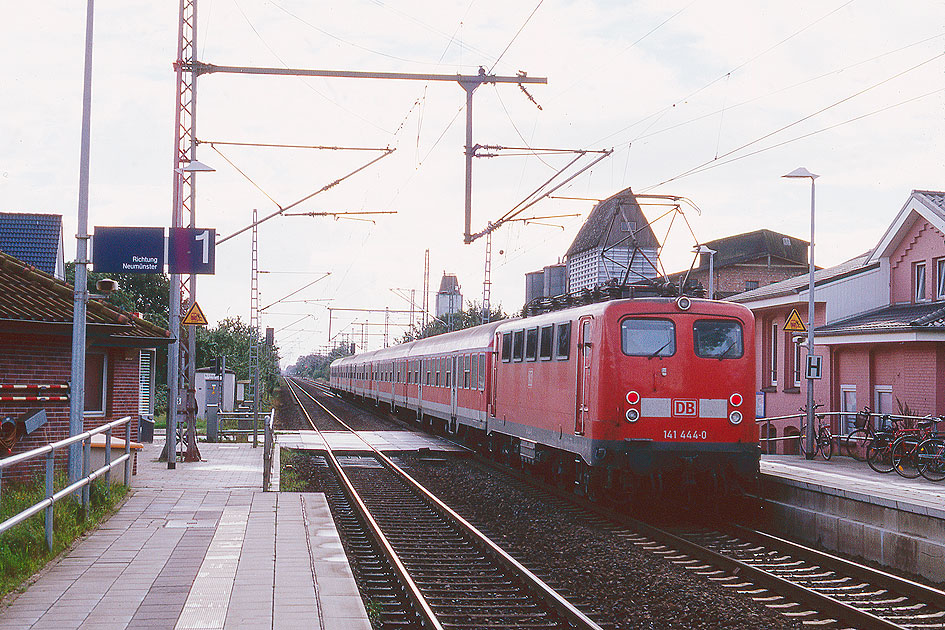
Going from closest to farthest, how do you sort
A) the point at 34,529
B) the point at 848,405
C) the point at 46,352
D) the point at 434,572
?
the point at 34,529 → the point at 434,572 → the point at 46,352 → the point at 848,405

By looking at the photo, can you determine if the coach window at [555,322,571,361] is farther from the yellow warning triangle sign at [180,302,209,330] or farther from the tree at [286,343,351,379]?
the tree at [286,343,351,379]

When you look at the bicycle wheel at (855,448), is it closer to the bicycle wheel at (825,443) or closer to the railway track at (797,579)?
the bicycle wheel at (825,443)

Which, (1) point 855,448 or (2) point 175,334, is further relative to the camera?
(1) point 855,448

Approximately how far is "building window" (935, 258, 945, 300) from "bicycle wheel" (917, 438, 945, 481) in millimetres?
6969

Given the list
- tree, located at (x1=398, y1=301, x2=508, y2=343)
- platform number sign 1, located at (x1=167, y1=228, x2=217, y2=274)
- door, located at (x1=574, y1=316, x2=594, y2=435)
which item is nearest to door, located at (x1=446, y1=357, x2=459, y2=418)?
platform number sign 1, located at (x1=167, y1=228, x2=217, y2=274)

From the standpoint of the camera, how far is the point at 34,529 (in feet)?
27.5

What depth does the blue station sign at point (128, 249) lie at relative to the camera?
13.7 m

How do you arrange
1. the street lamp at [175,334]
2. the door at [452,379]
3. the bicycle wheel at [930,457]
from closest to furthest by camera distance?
the bicycle wheel at [930,457], the street lamp at [175,334], the door at [452,379]

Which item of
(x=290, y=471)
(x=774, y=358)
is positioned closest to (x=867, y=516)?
(x=290, y=471)

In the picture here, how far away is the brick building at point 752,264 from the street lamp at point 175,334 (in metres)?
37.1

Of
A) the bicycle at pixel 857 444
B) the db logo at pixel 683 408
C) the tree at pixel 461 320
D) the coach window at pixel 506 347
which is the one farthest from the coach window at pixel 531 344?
the tree at pixel 461 320

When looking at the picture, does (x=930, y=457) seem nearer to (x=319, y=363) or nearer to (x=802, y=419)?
(x=802, y=419)

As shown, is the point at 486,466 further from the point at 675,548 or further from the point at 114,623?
the point at 114,623

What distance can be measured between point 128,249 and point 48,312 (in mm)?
1576
